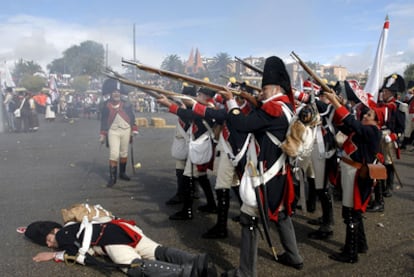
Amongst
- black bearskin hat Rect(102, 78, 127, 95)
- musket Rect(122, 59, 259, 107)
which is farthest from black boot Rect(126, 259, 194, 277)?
black bearskin hat Rect(102, 78, 127, 95)

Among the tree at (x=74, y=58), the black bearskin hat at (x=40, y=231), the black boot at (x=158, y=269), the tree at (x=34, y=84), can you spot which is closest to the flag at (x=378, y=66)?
the black boot at (x=158, y=269)

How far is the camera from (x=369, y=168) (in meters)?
3.93

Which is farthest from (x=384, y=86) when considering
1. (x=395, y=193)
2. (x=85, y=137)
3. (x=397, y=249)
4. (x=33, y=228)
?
(x=85, y=137)

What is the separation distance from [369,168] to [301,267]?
49.0 inches

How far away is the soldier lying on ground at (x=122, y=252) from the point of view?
11.7ft

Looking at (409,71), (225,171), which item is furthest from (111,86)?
(409,71)

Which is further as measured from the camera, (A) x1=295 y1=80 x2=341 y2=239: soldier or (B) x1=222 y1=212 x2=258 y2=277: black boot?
(A) x1=295 y1=80 x2=341 y2=239: soldier

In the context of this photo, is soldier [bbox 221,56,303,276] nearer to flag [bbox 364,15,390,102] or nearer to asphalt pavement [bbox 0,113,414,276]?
asphalt pavement [bbox 0,113,414,276]

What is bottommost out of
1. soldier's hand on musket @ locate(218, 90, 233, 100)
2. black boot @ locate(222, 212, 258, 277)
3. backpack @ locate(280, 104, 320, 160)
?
black boot @ locate(222, 212, 258, 277)

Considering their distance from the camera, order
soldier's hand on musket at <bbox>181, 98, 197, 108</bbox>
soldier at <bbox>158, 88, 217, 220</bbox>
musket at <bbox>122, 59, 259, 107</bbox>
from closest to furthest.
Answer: musket at <bbox>122, 59, 259, 107</bbox>, soldier's hand on musket at <bbox>181, 98, 197, 108</bbox>, soldier at <bbox>158, 88, 217, 220</bbox>

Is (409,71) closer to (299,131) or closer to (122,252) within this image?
(299,131)

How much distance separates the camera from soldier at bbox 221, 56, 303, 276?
11.3 feet

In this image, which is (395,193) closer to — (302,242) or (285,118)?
(302,242)

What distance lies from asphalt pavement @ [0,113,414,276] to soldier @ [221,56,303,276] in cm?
56
